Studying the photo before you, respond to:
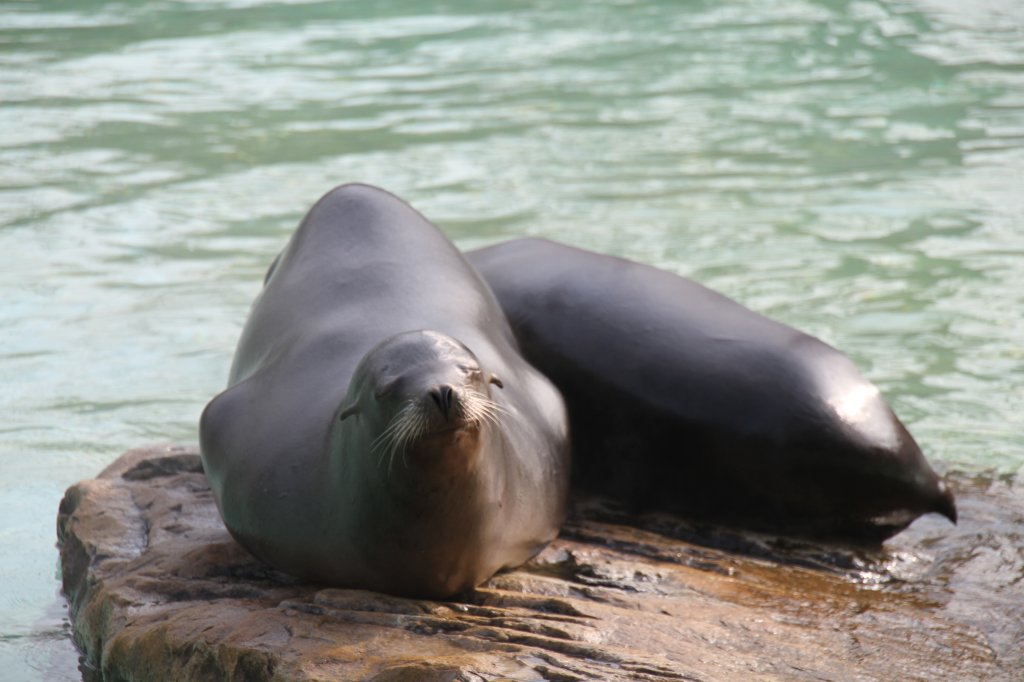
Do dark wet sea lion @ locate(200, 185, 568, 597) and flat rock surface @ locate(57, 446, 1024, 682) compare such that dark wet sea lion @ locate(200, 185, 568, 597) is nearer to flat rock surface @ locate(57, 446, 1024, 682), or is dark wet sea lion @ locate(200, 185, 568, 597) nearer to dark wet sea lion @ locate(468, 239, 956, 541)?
flat rock surface @ locate(57, 446, 1024, 682)

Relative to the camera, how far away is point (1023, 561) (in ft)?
15.7

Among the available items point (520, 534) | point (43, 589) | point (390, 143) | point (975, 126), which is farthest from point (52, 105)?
point (520, 534)

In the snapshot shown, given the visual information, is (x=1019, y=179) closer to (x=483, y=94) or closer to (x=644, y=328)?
(x=483, y=94)

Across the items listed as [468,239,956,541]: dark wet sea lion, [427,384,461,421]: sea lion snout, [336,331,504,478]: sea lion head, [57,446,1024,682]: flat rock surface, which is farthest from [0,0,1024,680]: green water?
[427,384,461,421]: sea lion snout

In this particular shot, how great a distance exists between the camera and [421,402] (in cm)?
352

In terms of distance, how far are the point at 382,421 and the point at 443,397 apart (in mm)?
272

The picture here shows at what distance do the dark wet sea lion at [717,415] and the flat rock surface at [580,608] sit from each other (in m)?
0.14

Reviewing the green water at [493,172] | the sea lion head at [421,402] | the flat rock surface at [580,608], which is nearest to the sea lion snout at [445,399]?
the sea lion head at [421,402]

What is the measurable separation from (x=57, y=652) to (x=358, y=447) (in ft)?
4.37

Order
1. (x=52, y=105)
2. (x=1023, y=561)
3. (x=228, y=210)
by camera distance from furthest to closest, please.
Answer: (x=52, y=105), (x=228, y=210), (x=1023, y=561)

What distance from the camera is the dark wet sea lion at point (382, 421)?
373cm

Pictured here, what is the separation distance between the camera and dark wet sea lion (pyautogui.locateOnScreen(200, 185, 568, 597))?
373 cm

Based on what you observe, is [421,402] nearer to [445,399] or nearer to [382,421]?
[445,399]

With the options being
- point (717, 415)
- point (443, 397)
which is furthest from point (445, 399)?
point (717, 415)
